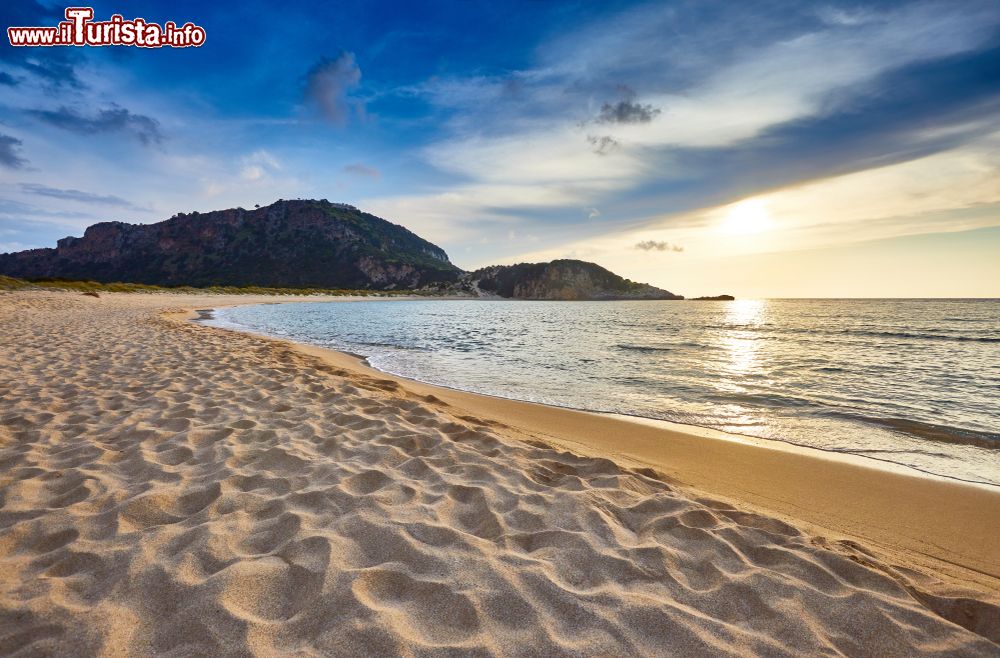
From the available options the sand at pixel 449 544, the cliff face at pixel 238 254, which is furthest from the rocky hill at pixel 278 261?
the sand at pixel 449 544

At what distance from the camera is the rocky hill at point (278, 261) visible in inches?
6334

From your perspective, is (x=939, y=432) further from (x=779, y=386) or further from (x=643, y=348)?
(x=643, y=348)

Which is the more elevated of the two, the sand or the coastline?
the sand

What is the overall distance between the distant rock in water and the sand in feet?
549

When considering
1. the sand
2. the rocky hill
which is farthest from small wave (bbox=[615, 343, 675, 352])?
the rocky hill

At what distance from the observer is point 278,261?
163625mm

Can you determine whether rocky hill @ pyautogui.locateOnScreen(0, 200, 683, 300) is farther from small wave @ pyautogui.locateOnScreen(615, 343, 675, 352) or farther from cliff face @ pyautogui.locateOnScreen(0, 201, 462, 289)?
small wave @ pyautogui.locateOnScreen(615, 343, 675, 352)

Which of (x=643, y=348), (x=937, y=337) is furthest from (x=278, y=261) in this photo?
(x=937, y=337)

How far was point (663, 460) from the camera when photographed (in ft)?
18.7

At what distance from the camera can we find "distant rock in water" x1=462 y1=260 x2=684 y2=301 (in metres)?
176

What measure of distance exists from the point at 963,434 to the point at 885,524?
461 centimetres

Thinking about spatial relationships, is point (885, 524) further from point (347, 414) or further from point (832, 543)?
point (347, 414)

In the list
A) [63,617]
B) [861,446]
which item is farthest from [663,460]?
[63,617]

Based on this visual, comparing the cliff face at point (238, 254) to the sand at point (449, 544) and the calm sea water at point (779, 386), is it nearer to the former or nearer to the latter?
the calm sea water at point (779, 386)
